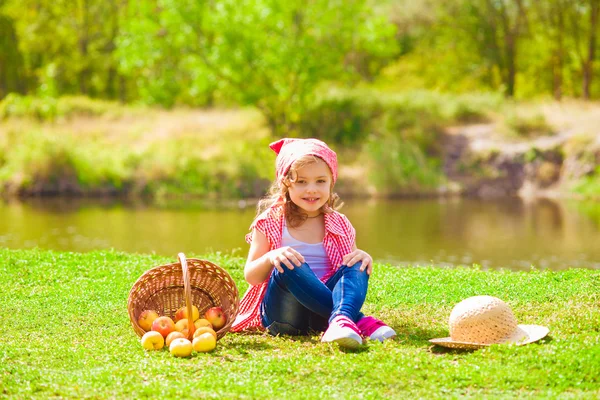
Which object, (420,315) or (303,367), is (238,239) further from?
(303,367)

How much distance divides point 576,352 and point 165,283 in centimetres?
382

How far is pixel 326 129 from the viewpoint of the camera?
3628 centimetres

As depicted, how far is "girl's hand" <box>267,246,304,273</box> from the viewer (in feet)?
20.9

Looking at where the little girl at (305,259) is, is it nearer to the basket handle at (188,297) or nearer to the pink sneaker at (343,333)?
the pink sneaker at (343,333)

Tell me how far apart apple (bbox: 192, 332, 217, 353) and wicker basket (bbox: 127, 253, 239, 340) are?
0.49m

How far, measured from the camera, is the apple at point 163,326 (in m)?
6.56

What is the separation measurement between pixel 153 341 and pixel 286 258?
1.34 m

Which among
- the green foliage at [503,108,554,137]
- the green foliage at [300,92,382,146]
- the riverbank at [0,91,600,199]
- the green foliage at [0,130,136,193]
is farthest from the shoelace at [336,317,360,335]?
the green foliage at [503,108,554,137]

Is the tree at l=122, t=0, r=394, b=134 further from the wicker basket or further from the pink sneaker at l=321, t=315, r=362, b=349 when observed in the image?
the pink sneaker at l=321, t=315, r=362, b=349

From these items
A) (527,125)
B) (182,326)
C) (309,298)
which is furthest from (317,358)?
(527,125)

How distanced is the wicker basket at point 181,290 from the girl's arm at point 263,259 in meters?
0.25

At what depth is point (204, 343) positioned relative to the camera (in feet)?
20.5

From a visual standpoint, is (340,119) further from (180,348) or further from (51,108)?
(180,348)

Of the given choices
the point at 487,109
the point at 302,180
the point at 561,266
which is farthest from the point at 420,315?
the point at 487,109
